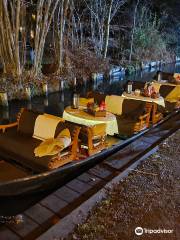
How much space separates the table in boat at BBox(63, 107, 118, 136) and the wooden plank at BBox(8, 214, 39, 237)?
104 inches

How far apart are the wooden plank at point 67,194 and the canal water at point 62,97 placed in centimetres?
503

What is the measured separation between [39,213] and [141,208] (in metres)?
1.03

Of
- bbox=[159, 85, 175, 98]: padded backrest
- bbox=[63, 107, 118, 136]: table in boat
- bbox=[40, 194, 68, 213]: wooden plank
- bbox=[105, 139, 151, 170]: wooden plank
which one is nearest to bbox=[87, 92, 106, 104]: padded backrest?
bbox=[63, 107, 118, 136]: table in boat

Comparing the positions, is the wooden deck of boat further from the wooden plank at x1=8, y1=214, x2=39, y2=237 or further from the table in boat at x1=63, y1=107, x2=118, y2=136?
the table in boat at x1=63, y1=107, x2=118, y2=136

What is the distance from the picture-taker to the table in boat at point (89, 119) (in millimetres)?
5234

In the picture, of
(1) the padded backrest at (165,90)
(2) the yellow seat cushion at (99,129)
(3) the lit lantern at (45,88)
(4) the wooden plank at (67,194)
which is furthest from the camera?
(3) the lit lantern at (45,88)

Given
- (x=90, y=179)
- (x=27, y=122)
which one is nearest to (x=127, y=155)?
(x=90, y=179)

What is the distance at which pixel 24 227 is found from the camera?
2709 millimetres

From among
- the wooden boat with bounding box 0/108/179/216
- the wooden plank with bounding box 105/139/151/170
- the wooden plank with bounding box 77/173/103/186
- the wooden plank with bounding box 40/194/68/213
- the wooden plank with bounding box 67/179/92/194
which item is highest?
the wooden plank with bounding box 105/139/151/170

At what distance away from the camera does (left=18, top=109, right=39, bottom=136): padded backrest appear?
482 centimetres

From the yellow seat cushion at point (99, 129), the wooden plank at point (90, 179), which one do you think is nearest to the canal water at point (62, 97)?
the yellow seat cushion at point (99, 129)

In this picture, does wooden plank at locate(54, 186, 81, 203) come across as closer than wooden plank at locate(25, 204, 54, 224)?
No

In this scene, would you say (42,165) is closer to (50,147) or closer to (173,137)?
(50,147)

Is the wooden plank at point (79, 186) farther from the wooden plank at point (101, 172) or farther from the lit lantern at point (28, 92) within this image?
the lit lantern at point (28, 92)
